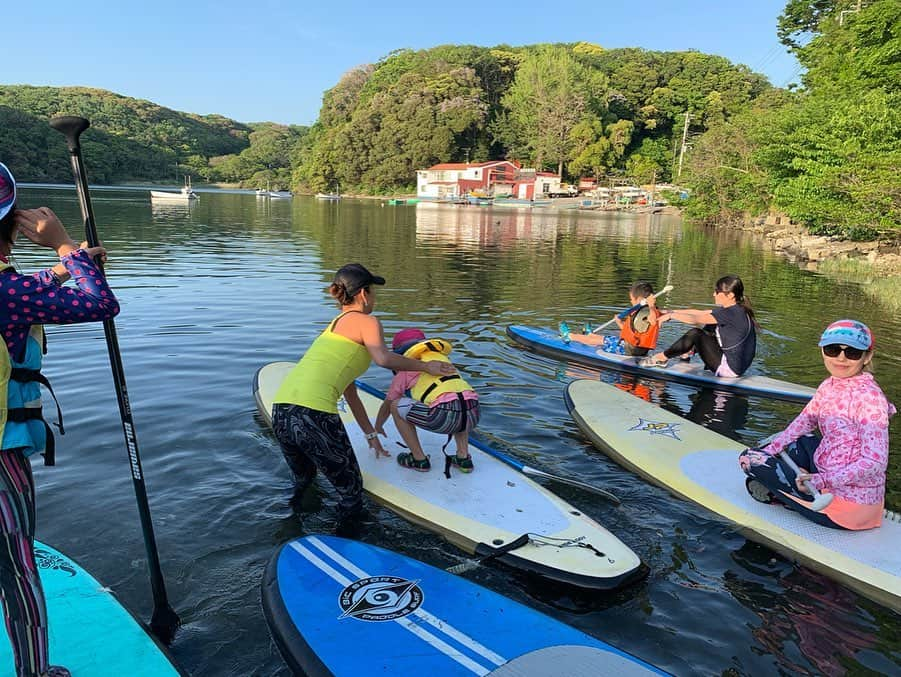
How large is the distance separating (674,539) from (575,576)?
53.7 inches

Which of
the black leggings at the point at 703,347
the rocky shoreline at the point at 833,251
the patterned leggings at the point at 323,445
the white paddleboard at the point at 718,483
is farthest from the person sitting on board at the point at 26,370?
the rocky shoreline at the point at 833,251

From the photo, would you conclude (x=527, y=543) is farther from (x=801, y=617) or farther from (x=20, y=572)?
(x=20, y=572)

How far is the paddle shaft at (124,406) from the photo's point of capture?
290cm

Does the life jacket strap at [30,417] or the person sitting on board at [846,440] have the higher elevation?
the life jacket strap at [30,417]

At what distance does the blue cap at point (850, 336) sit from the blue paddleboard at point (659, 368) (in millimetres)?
4474

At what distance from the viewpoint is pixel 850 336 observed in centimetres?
413

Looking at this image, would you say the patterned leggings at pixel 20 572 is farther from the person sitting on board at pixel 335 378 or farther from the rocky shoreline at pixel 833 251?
the rocky shoreline at pixel 833 251

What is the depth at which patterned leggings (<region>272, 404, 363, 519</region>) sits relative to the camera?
4.33m

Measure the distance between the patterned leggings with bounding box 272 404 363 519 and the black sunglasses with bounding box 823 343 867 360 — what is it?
350 cm

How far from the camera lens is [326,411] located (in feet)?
14.2

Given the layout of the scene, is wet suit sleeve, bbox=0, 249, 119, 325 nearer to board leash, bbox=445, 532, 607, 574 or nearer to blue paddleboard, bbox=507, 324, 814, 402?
board leash, bbox=445, 532, 607, 574

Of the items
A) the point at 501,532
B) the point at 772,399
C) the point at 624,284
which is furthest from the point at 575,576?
the point at 624,284

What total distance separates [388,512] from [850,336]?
3639 mm

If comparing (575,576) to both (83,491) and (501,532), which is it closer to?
(501,532)
